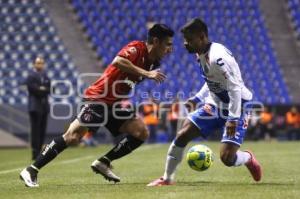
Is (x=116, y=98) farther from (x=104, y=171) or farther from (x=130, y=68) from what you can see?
(x=104, y=171)

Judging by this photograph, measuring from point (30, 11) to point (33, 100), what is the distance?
13.4 m

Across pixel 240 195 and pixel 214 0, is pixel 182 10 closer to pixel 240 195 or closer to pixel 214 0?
pixel 214 0

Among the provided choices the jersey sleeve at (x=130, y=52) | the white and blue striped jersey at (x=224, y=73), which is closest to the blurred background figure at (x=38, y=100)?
the jersey sleeve at (x=130, y=52)

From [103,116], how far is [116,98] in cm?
25

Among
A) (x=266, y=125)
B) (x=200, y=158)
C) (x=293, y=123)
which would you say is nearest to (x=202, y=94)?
(x=200, y=158)

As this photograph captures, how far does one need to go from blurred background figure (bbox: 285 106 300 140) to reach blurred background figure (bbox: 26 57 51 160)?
13.0 metres

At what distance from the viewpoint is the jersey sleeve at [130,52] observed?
805 cm

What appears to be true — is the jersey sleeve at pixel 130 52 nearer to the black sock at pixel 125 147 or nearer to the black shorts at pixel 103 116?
the black shorts at pixel 103 116

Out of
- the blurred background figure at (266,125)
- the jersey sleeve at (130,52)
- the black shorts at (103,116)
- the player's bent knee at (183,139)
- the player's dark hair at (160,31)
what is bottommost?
the blurred background figure at (266,125)

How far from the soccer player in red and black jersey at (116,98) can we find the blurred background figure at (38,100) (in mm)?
6960

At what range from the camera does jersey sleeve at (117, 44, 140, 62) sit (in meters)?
8.05

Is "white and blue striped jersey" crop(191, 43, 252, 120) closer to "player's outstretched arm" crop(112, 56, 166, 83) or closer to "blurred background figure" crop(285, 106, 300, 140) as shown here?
"player's outstretched arm" crop(112, 56, 166, 83)

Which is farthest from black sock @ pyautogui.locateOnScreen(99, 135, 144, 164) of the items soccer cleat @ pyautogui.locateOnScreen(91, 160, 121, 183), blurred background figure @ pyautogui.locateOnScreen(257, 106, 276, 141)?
blurred background figure @ pyautogui.locateOnScreen(257, 106, 276, 141)

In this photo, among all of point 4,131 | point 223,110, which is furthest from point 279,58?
point 223,110
